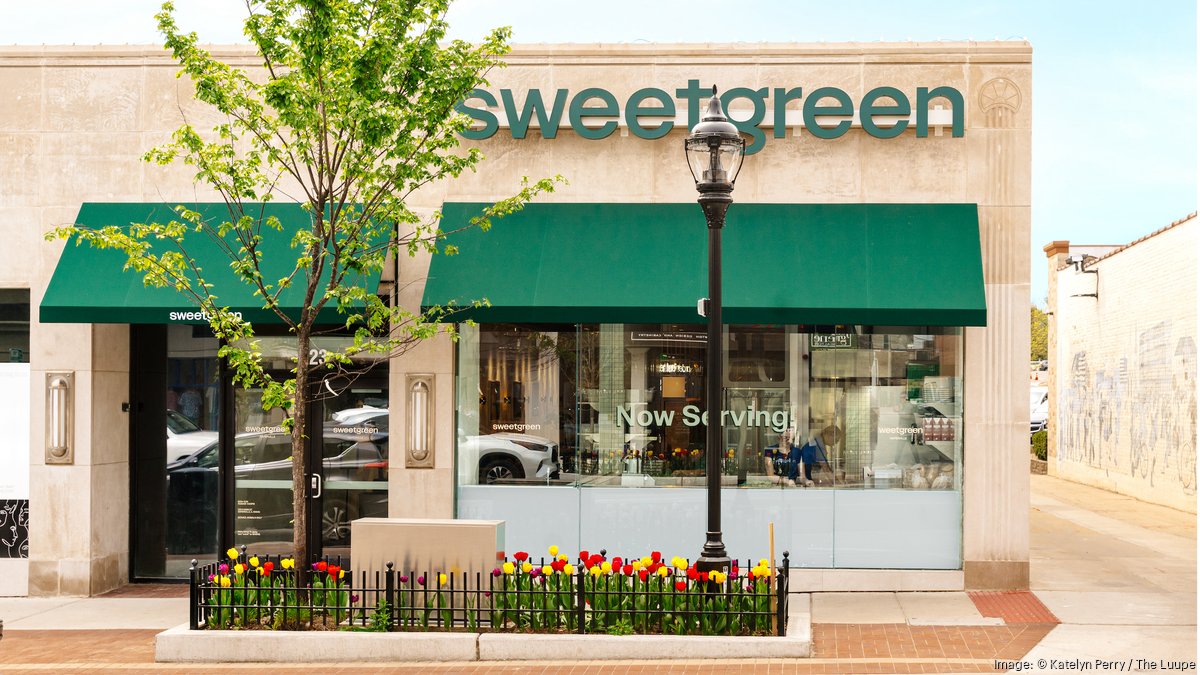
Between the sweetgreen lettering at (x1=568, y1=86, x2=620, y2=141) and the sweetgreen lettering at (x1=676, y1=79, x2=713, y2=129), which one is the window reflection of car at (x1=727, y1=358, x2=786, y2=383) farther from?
the sweetgreen lettering at (x1=568, y1=86, x2=620, y2=141)

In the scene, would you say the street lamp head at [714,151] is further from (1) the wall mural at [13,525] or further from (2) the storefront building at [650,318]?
(1) the wall mural at [13,525]

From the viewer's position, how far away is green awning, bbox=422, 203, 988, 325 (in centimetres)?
1188

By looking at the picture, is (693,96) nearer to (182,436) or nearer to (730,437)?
(730,437)

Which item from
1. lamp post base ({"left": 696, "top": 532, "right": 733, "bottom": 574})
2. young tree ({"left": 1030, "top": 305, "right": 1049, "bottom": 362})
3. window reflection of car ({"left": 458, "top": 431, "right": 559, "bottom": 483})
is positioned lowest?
lamp post base ({"left": 696, "top": 532, "right": 733, "bottom": 574})

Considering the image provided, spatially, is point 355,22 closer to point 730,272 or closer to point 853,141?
point 730,272

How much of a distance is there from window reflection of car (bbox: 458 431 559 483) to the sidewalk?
312 cm

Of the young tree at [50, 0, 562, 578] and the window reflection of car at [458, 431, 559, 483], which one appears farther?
the window reflection of car at [458, 431, 559, 483]

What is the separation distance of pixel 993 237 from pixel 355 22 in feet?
22.5

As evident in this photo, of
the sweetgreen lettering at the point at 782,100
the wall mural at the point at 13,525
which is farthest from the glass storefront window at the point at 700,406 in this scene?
the wall mural at the point at 13,525

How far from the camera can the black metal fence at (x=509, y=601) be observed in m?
9.55

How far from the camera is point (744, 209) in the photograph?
12641mm

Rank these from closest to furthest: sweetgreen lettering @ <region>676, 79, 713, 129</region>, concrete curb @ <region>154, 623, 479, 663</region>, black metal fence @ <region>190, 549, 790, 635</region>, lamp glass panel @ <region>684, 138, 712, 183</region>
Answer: concrete curb @ <region>154, 623, 479, 663</region>, black metal fence @ <region>190, 549, 790, 635</region>, lamp glass panel @ <region>684, 138, 712, 183</region>, sweetgreen lettering @ <region>676, 79, 713, 129</region>

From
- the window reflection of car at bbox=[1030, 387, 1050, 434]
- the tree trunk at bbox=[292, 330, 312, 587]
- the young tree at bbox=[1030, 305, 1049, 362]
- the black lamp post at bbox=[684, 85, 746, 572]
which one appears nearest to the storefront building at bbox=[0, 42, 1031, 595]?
the black lamp post at bbox=[684, 85, 746, 572]

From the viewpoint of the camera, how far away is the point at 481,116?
1286 cm
